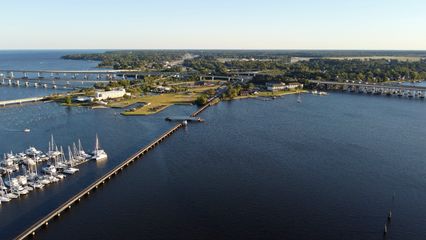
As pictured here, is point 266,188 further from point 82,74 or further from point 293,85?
point 82,74

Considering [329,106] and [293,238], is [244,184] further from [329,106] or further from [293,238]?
[329,106]

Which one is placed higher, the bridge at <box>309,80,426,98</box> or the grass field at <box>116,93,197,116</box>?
the bridge at <box>309,80,426,98</box>

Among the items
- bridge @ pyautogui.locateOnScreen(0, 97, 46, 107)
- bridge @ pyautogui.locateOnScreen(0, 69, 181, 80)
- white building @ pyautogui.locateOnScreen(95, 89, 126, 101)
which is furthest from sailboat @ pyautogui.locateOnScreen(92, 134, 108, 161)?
bridge @ pyautogui.locateOnScreen(0, 69, 181, 80)

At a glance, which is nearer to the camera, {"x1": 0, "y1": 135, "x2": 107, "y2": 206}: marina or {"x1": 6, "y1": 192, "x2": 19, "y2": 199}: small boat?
{"x1": 6, "y1": 192, "x2": 19, "y2": 199}: small boat

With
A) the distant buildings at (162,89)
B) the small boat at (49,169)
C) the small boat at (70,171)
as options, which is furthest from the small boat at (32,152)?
the distant buildings at (162,89)

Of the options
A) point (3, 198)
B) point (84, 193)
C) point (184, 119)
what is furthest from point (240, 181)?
point (184, 119)

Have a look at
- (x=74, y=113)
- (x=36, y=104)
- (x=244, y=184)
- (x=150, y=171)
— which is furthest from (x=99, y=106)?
(x=244, y=184)

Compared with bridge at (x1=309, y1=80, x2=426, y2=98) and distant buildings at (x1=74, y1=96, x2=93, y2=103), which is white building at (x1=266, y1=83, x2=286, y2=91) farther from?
distant buildings at (x1=74, y1=96, x2=93, y2=103)

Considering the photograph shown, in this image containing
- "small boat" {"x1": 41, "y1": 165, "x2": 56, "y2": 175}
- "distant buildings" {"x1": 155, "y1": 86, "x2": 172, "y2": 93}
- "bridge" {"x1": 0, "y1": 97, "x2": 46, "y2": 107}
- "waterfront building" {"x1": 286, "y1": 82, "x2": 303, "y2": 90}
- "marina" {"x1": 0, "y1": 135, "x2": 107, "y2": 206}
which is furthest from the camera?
"waterfront building" {"x1": 286, "y1": 82, "x2": 303, "y2": 90}
